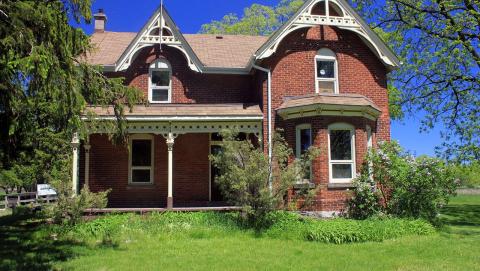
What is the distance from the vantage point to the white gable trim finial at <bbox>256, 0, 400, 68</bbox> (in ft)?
50.8

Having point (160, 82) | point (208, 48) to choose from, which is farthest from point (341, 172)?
point (208, 48)

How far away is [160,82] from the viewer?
17.2 meters

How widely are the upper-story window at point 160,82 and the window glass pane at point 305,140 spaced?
5.33 m

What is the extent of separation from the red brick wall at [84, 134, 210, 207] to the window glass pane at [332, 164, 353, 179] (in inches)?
193

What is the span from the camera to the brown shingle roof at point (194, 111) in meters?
14.8

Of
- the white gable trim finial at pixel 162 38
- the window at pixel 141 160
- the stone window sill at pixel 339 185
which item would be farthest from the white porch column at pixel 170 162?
the stone window sill at pixel 339 185

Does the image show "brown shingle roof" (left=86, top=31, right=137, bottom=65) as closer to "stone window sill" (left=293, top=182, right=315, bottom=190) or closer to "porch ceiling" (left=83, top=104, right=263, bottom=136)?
"porch ceiling" (left=83, top=104, right=263, bottom=136)

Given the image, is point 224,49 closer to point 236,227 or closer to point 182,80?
point 182,80

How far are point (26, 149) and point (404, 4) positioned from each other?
57.6 ft

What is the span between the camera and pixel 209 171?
16.9 metres

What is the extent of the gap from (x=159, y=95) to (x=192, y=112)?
2.74 metres

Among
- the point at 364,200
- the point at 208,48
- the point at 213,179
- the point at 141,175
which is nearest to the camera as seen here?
the point at 364,200

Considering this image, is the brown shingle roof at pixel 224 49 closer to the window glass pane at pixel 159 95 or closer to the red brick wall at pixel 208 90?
the red brick wall at pixel 208 90

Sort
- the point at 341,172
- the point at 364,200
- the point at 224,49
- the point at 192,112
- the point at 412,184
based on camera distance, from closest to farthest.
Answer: the point at 412,184 < the point at 364,200 < the point at 341,172 < the point at 192,112 < the point at 224,49
